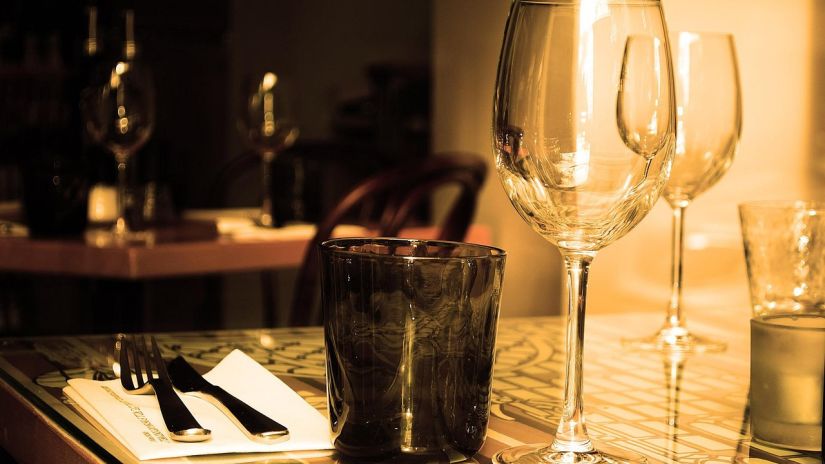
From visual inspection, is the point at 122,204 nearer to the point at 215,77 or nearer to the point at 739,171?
the point at 739,171

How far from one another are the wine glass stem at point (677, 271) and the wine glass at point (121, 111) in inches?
47.6

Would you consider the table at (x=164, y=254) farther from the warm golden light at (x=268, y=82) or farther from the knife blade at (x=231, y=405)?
the knife blade at (x=231, y=405)

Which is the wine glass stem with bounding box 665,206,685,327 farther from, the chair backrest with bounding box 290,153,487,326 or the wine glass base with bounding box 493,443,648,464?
the chair backrest with bounding box 290,153,487,326

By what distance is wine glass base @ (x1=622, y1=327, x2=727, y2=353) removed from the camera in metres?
0.92

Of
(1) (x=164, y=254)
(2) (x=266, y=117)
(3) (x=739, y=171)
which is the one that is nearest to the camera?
(3) (x=739, y=171)

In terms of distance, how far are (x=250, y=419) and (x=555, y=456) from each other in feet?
0.52

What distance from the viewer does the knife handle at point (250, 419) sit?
0.56 metres

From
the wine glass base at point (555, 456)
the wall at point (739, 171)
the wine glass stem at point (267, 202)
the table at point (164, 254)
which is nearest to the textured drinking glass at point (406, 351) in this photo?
the wine glass base at point (555, 456)

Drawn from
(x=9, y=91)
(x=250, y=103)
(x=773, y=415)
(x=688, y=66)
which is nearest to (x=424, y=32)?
(x=9, y=91)

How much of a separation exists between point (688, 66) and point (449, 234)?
3.31 feet

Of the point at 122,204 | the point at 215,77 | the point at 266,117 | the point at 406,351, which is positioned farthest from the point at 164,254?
the point at 215,77

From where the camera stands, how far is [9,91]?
4.86 meters

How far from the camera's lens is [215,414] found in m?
0.61

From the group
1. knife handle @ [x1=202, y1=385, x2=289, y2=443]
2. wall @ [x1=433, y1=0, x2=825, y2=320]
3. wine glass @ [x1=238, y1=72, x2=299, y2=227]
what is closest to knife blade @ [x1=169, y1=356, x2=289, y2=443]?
knife handle @ [x1=202, y1=385, x2=289, y2=443]
